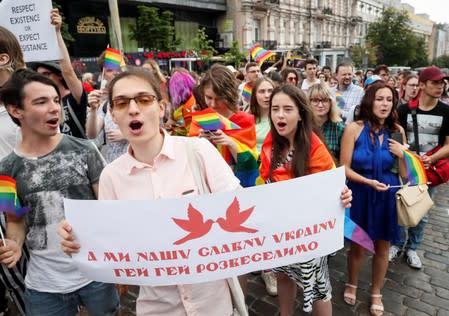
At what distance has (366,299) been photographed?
9.96 feet

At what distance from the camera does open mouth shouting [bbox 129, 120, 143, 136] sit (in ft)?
4.88

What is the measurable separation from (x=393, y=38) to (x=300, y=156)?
1781 inches

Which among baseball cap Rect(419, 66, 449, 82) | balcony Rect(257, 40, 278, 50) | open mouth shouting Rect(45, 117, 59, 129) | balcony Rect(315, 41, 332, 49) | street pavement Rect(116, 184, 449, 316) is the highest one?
balcony Rect(315, 41, 332, 49)

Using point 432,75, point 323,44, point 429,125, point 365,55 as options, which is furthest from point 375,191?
point 323,44

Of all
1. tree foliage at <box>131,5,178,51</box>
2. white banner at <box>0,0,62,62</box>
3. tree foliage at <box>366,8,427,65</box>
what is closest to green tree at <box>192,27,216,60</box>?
tree foliage at <box>131,5,178,51</box>

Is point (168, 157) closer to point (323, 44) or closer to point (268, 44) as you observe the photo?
point (268, 44)

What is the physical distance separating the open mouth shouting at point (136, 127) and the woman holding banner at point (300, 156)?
43.2 inches

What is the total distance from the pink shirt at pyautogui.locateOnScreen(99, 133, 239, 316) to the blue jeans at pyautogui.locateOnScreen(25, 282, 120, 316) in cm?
43

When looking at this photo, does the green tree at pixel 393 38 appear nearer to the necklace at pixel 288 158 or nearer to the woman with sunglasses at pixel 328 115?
the woman with sunglasses at pixel 328 115

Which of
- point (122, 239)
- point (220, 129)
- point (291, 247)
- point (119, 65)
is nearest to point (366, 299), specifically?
point (291, 247)

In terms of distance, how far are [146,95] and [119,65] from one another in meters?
2.06

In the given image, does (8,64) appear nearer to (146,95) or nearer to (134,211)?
(146,95)

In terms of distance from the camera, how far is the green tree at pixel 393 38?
1529 inches

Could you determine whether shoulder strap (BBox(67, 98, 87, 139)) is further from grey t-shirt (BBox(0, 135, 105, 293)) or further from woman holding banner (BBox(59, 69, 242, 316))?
woman holding banner (BBox(59, 69, 242, 316))
